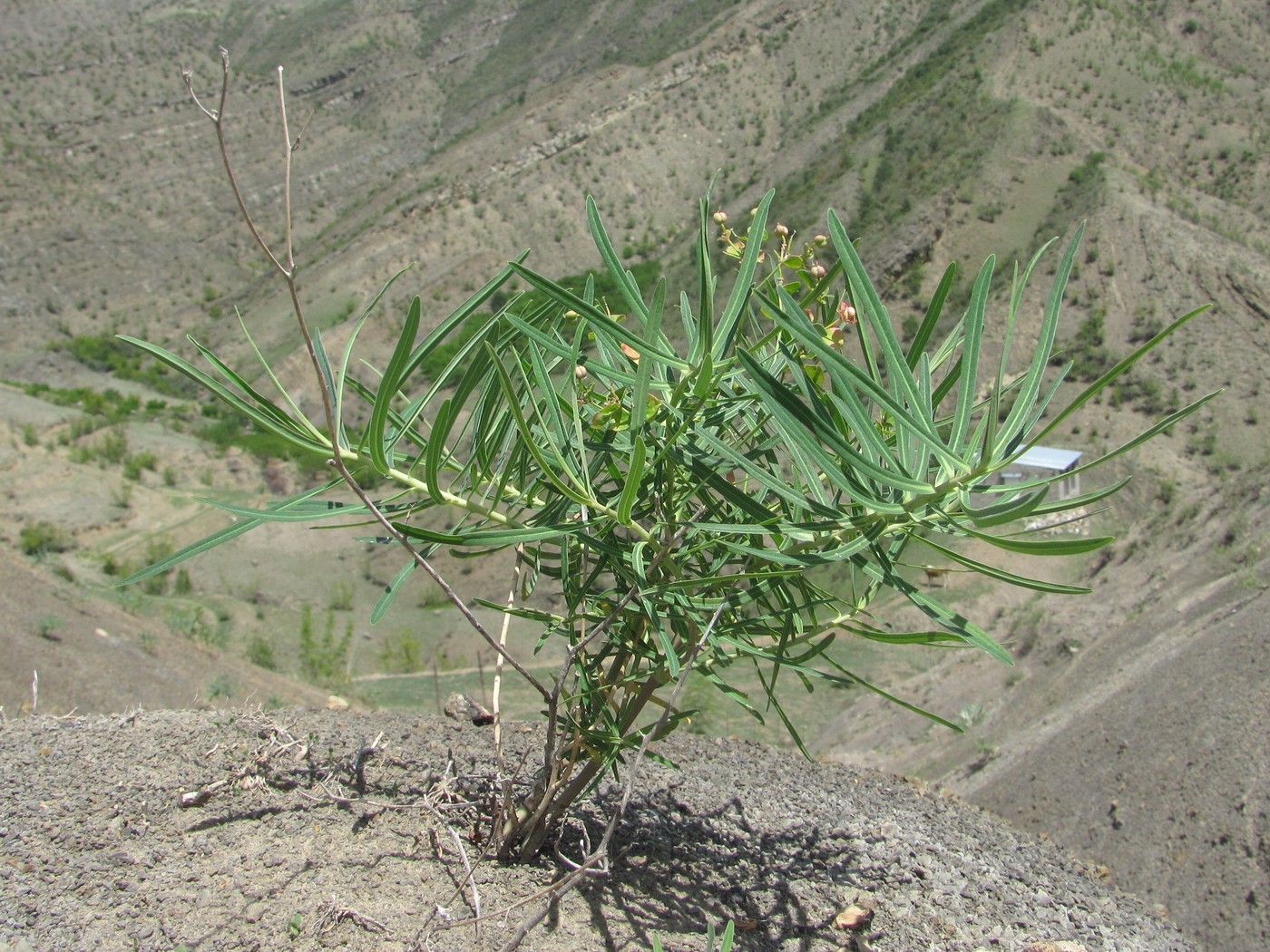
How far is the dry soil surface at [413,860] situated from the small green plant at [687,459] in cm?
26

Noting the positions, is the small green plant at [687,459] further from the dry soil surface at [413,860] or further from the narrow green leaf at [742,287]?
the dry soil surface at [413,860]

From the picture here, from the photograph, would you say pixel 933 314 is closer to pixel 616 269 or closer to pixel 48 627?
pixel 616 269

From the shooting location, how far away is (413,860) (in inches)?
84.0

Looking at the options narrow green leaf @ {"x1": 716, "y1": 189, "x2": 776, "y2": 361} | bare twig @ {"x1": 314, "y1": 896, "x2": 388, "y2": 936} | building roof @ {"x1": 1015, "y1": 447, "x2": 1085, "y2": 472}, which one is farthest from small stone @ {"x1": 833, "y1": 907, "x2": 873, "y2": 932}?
building roof @ {"x1": 1015, "y1": 447, "x2": 1085, "y2": 472}

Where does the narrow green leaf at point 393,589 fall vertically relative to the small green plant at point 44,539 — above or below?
above

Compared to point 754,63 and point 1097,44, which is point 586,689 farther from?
point 754,63

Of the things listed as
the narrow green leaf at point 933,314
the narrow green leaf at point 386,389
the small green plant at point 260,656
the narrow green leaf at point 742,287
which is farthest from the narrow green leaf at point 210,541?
the small green plant at point 260,656

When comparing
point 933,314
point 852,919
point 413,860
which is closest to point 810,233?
point 852,919

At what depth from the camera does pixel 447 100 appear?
66750mm

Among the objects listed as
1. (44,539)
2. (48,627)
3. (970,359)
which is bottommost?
(44,539)

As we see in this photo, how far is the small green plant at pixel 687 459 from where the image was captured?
138 cm

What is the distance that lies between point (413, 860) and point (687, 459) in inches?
44.2

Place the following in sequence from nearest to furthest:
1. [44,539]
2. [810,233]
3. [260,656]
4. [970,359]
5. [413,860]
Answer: [970,359] → [413,860] → [260,656] → [44,539] → [810,233]

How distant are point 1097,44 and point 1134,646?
27.3m
